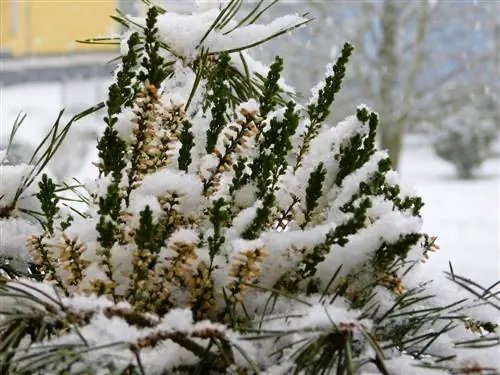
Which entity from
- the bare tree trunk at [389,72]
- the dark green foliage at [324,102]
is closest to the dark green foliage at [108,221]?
the dark green foliage at [324,102]

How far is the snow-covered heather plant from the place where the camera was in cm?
48

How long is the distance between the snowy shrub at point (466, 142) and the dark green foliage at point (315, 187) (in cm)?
882

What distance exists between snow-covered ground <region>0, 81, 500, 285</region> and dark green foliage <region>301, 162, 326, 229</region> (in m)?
3.02

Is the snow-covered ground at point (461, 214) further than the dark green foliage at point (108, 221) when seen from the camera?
Yes

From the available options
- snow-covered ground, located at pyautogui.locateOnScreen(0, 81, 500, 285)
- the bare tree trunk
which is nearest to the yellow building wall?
snow-covered ground, located at pyautogui.locateOnScreen(0, 81, 500, 285)

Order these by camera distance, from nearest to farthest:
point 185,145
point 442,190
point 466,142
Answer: point 185,145
point 442,190
point 466,142

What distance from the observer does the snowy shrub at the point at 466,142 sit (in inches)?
363

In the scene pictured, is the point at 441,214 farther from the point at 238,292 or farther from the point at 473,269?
the point at 238,292

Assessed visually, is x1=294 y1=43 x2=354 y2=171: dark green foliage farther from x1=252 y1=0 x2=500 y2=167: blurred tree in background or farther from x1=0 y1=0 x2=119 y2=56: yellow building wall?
x1=0 y1=0 x2=119 y2=56: yellow building wall

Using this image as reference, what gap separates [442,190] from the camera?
8562 mm

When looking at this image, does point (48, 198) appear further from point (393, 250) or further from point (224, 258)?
point (393, 250)

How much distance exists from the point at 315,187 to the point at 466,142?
9091 millimetres

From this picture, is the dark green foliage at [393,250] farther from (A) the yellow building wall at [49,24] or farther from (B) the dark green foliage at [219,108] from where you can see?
(A) the yellow building wall at [49,24]

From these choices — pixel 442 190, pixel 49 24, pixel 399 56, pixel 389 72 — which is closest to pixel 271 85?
pixel 389 72
